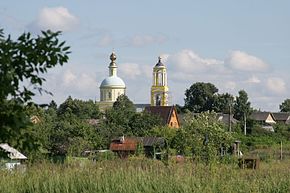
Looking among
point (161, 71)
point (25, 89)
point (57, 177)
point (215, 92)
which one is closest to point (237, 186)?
point (57, 177)

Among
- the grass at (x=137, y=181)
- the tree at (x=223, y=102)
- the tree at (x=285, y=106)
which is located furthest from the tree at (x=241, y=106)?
the grass at (x=137, y=181)

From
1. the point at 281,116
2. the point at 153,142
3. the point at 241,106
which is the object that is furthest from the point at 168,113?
the point at 281,116

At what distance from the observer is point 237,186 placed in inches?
563

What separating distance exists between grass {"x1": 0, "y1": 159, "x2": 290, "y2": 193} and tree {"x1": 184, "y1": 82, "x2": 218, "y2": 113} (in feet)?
260

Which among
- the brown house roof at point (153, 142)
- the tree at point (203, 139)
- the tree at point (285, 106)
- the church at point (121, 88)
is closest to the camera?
the tree at point (203, 139)

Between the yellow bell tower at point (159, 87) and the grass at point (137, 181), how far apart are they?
8787cm

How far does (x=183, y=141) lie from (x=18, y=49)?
25367 millimetres

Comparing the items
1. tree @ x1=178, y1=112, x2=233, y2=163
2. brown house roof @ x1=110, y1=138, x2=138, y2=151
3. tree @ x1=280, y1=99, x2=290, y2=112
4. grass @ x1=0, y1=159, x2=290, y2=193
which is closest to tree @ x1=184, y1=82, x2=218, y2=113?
tree @ x1=280, y1=99, x2=290, y2=112

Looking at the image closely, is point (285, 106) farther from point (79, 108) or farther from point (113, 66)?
point (79, 108)

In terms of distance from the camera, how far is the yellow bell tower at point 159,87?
10430 cm

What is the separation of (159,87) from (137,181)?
90.7 meters

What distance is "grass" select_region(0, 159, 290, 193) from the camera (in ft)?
46.4

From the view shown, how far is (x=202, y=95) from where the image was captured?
95438 mm

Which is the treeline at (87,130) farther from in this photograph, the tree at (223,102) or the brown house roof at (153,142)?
the tree at (223,102)
